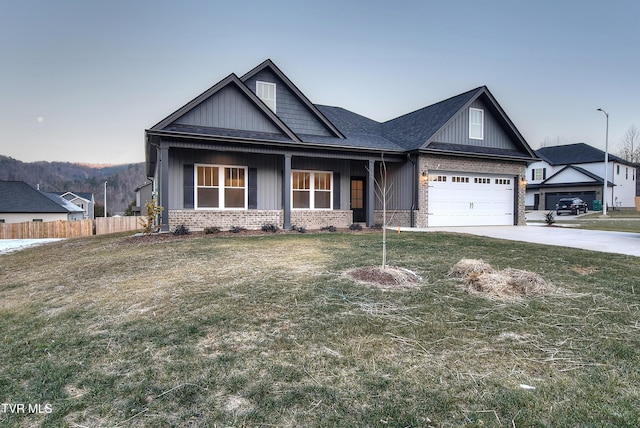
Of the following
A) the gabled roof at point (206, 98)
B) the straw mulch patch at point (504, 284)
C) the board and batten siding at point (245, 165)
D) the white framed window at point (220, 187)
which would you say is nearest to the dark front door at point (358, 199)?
the board and batten siding at point (245, 165)

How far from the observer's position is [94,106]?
21.6 meters

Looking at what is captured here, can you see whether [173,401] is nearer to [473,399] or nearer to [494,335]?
[473,399]

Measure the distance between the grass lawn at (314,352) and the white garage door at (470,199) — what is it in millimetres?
9169

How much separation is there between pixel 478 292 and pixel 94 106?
25706 millimetres

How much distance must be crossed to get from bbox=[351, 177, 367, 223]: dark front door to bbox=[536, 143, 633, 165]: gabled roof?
107 ft

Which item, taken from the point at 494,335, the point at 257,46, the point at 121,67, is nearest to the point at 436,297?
the point at 494,335

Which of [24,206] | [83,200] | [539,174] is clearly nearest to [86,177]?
[83,200]

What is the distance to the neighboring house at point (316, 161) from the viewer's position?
12.2 metres

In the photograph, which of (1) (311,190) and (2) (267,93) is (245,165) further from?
(2) (267,93)

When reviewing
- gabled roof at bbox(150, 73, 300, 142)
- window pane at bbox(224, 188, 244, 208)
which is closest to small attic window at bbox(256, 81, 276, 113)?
gabled roof at bbox(150, 73, 300, 142)

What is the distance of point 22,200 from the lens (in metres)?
30.3

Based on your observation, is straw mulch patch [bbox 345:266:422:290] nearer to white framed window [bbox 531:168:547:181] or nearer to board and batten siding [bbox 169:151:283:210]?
board and batten siding [bbox 169:151:283:210]

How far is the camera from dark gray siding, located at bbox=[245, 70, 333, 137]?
46.3ft

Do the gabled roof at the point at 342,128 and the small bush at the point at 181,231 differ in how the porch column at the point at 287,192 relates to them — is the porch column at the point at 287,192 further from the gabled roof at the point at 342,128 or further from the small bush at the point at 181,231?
the small bush at the point at 181,231
